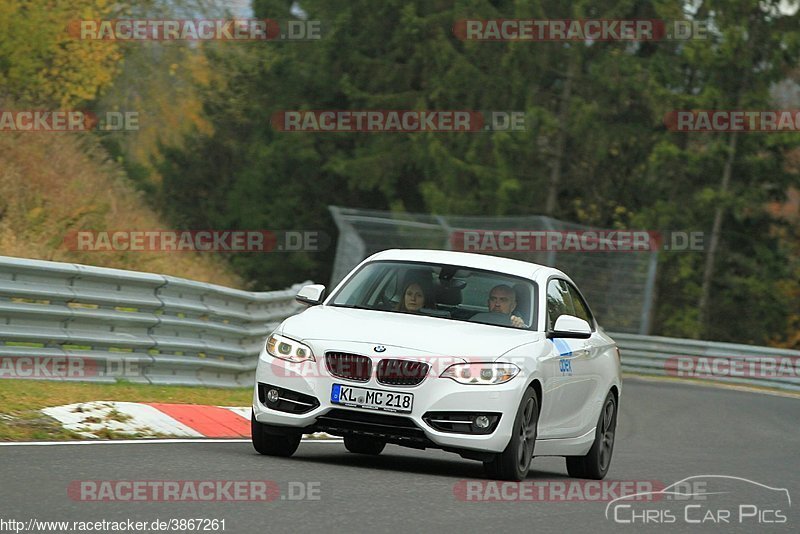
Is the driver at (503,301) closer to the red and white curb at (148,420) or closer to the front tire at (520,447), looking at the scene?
the front tire at (520,447)

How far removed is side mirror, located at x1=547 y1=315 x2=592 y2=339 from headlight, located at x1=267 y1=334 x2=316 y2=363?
1.79 metres

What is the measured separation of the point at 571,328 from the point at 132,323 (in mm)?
5704

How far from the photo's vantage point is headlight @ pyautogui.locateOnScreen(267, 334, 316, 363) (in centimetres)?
1035

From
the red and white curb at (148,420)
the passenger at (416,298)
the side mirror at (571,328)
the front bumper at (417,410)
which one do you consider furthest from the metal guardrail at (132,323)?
the side mirror at (571,328)

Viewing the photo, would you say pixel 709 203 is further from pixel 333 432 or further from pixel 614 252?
pixel 333 432

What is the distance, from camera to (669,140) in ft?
146

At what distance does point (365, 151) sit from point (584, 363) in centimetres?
4149

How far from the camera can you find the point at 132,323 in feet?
49.9

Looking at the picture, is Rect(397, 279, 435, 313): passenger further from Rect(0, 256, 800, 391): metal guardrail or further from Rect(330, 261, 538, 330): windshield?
Rect(0, 256, 800, 391): metal guardrail

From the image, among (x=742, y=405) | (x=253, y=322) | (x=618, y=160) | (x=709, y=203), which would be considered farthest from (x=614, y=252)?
(x=618, y=160)

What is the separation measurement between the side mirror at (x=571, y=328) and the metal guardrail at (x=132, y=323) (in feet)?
16.9

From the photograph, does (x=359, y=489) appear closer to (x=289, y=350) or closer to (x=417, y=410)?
(x=417, y=410)

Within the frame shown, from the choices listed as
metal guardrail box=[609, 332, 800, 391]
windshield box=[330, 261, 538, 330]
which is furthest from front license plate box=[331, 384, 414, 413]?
metal guardrail box=[609, 332, 800, 391]

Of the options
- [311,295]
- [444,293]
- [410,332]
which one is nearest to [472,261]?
[444,293]
